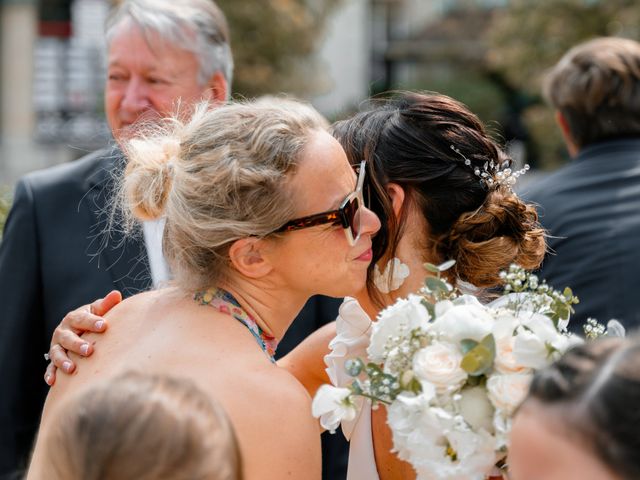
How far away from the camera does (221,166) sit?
240cm

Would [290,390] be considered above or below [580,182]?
above

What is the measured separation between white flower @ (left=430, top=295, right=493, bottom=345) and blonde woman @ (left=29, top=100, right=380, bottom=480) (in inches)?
14.6

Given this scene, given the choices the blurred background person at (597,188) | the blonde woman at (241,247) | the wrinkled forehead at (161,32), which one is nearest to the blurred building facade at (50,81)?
the blurred background person at (597,188)

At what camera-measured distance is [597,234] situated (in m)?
4.27

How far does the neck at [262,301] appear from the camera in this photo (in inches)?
97.9

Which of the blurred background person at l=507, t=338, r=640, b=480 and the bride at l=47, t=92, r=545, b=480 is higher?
the blurred background person at l=507, t=338, r=640, b=480

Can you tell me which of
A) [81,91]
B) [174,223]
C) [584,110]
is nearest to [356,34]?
[81,91]

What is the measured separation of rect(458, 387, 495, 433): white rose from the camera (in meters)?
2.04

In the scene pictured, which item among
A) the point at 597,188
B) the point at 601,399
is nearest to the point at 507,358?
the point at 601,399

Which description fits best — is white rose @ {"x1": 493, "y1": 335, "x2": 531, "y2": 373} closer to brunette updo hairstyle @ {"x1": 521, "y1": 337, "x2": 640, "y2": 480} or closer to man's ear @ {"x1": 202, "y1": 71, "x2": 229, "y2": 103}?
brunette updo hairstyle @ {"x1": 521, "y1": 337, "x2": 640, "y2": 480}

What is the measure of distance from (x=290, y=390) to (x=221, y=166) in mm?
577

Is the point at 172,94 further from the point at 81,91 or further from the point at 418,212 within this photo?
the point at 81,91

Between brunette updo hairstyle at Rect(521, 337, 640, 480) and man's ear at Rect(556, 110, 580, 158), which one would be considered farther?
man's ear at Rect(556, 110, 580, 158)

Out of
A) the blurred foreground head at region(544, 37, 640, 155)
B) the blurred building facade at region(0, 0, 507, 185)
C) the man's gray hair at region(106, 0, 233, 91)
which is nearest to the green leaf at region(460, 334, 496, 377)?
the man's gray hair at region(106, 0, 233, 91)
